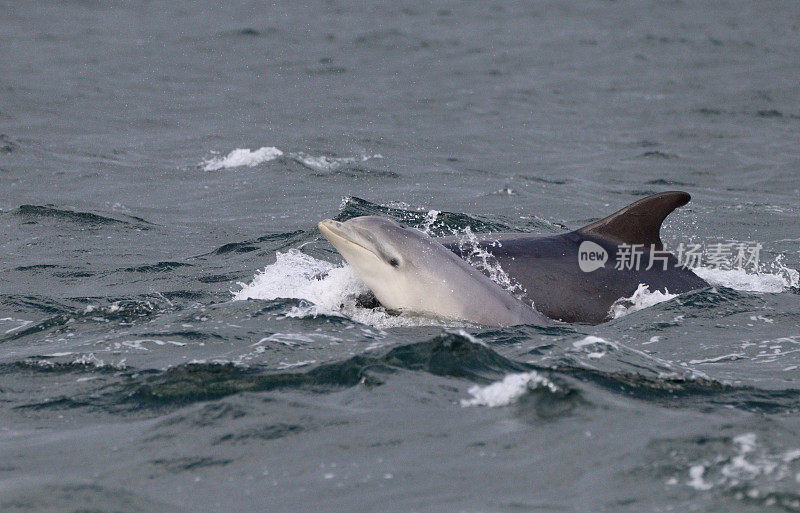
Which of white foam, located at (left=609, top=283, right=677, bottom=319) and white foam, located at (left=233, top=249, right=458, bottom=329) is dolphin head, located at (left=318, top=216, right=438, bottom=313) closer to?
white foam, located at (left=233, top=249, right=458, bottom=329)

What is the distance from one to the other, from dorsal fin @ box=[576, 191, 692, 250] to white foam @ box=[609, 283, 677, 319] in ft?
1.58

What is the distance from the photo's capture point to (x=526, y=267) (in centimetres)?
1026

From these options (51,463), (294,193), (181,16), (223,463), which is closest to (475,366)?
(223,463)

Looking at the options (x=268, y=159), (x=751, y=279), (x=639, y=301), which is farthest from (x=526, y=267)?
(x=268, y=159)

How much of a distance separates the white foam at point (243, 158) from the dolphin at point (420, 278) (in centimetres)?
931

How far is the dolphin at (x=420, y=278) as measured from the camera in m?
9.45

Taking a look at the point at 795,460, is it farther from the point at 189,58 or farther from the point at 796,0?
the point at 796,0

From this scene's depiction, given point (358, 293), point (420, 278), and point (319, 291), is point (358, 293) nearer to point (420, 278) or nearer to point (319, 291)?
point (319, 291)

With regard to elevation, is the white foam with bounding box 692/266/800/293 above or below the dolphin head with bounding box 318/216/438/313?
below

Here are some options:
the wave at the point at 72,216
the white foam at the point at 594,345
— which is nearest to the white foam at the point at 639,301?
the white foam at the point at 594,345

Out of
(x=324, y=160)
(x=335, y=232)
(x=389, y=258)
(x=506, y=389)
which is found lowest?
(x=506, y=389)

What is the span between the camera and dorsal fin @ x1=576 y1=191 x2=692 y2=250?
1015cm

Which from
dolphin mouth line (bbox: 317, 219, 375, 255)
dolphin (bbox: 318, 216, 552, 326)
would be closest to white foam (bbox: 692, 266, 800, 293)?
dolphin (bbox: 318, 216, 552, 326)

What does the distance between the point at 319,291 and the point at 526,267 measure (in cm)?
195
